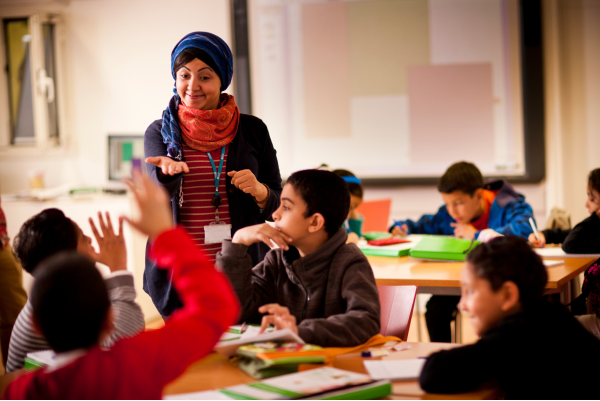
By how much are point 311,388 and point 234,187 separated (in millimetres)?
945

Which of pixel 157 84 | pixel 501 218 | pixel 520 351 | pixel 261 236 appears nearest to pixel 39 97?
pixel 157 84

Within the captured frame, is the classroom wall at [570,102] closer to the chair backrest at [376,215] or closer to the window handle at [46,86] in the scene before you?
the chair backrest at [376,215]

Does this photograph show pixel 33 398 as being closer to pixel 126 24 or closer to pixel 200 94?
pixel 200 94

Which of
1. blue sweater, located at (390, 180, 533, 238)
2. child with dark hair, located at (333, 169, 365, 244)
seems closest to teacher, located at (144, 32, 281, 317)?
child with dark hair, located at (333, 169, 365, 244)

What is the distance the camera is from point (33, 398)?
92 cm

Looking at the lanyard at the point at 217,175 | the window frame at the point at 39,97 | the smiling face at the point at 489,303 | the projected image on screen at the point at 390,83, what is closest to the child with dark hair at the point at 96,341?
the smiling face at the point at 489,303

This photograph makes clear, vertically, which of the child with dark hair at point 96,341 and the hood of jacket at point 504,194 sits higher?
the hood of jacket at point 504,194

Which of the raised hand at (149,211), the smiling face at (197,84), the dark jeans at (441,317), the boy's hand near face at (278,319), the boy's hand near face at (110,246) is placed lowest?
the dark jeans at (441,317)

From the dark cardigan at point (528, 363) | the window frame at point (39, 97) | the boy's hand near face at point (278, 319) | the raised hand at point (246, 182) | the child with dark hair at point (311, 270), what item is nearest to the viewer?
the dark cardigan at point (528, 363)

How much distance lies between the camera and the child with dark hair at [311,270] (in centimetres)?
150

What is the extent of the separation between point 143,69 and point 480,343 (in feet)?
14.2

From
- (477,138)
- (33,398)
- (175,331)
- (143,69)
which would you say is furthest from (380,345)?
(143,69)

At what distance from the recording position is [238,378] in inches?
50.3

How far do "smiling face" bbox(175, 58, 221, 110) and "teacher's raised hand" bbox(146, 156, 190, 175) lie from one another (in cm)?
26
